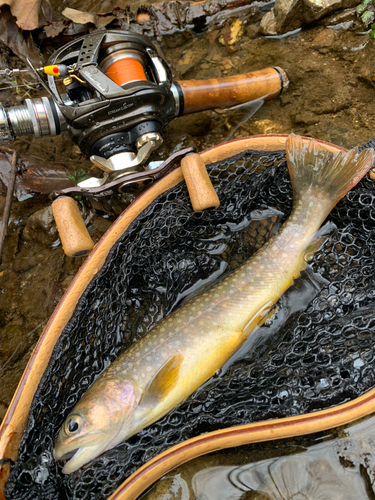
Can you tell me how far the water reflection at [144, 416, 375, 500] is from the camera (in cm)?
169

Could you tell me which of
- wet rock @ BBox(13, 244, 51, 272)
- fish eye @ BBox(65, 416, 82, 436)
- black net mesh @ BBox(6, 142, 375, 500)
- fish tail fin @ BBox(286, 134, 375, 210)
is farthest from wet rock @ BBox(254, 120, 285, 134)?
fish eye @ BBox(65, 416, 82, 436)

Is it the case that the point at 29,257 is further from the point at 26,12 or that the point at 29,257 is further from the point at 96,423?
the point at 26,12

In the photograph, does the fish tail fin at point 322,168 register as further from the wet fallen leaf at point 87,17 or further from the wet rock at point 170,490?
the wet fallen leaf at point 87,17

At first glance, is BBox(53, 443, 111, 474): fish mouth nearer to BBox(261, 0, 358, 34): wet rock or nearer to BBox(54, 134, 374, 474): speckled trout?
BBox(54, 134, 374, 474): speckled trout

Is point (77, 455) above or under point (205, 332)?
under

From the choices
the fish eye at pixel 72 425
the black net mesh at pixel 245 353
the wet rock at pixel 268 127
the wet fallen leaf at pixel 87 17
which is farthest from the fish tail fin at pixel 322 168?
the wet fallen leaf at pixel 87 17

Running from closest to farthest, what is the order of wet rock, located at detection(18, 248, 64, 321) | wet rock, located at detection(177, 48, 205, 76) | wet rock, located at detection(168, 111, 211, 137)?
wet rock, located at detection(18, 248, 64, 321), wet rock, located at detection(168, 111, 211, 137), wet rock, located at detection(177, 48, 205, 76)

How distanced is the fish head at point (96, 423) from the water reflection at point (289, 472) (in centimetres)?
38

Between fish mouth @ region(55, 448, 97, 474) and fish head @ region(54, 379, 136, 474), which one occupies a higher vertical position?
fish head @ region(54, 379, 136, 474)

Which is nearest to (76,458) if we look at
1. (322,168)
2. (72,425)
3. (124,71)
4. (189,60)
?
(72,425)

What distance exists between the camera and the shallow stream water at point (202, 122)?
2.60 metres

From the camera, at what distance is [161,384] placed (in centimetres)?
174

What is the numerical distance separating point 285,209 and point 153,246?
0.81 m

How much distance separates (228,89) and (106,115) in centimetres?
94
